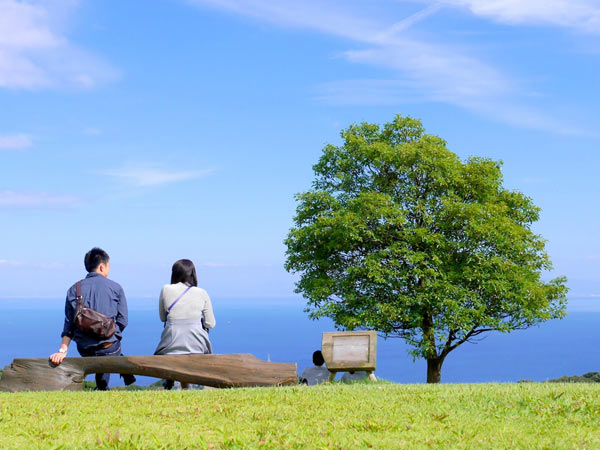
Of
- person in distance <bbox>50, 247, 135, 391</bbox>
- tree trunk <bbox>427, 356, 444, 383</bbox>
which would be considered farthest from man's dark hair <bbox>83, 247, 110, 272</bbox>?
tree trunk <bbox>427, 356, 444, 383</bbox>

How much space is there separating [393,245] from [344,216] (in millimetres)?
2036

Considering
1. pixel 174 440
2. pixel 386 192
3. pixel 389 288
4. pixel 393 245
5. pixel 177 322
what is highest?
pixel 386 192

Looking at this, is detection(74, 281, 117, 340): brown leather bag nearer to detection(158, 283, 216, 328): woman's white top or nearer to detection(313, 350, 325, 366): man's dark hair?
detection(158, 283, 216, 328): woman's white top

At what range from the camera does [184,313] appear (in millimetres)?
11219

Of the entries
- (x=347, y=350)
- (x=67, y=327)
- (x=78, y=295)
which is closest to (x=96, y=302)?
(x=78, y=295)

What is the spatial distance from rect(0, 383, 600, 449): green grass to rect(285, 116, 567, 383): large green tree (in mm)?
11168

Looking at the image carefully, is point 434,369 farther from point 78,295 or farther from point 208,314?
point 78,295

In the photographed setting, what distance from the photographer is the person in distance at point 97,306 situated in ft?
36.9

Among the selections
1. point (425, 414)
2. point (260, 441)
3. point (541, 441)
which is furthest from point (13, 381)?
point (541, 441)

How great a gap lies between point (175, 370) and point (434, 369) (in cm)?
1496

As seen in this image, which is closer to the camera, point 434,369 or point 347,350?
point 347,350

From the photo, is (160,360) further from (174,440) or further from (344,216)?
(344,216)

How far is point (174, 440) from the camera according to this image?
710 centimetres

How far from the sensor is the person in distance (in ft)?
36.9
